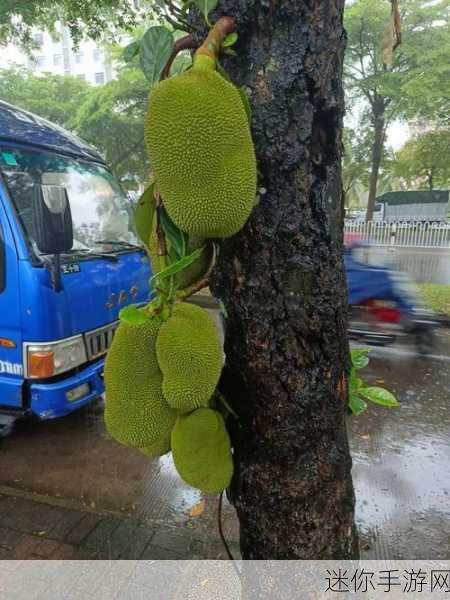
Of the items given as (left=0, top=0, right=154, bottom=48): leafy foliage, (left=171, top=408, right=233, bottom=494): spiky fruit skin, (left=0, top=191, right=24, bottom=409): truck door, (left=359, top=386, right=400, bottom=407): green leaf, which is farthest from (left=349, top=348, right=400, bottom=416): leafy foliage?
(left=0, top=0, right=154, bottom=48): leafy foliage

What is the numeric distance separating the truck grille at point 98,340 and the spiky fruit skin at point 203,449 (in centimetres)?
188

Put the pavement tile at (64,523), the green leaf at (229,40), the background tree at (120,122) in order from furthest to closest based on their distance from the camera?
1. the background tree at (120,122)
2. the pavement tile at (64,523)
3. the green leaf at (229,40)

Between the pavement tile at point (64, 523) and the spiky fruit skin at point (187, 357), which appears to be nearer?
the spiky fruit skin at point (187, 357)

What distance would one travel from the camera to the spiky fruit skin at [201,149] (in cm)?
53

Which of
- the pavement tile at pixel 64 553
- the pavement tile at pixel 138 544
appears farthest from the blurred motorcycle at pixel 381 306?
the pavement tile at pixel 64 553

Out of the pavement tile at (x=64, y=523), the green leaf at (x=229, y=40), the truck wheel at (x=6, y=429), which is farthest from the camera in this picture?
the truck wheel at (x=6, y=429)

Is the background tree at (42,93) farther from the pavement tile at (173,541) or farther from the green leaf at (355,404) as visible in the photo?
the green leaf at (355,404)

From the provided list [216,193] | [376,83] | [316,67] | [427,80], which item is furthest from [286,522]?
[376,83]

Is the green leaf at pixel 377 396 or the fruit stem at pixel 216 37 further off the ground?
the fruit stem at pixel 216 37

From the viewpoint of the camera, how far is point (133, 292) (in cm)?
286

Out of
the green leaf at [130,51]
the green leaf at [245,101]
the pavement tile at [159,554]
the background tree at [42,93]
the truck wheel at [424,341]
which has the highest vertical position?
the background tree at [42,93]

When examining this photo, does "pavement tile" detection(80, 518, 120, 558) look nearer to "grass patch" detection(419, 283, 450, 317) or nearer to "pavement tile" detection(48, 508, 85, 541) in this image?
"pavement tile" detection(48, 508, 85, 541)

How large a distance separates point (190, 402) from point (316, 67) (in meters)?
0.54

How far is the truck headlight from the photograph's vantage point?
7.37ft
